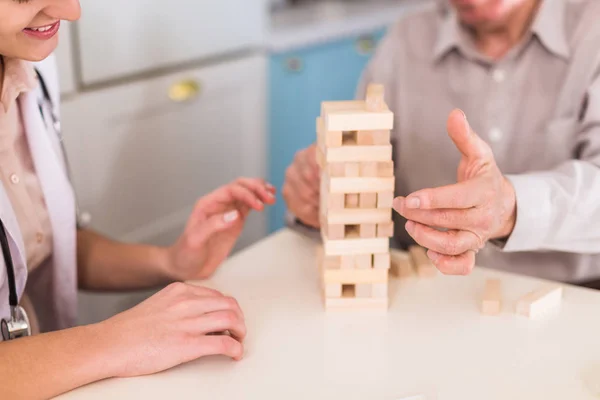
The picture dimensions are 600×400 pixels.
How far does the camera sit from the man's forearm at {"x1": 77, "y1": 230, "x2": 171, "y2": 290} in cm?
121

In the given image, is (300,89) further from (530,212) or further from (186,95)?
(530,212)

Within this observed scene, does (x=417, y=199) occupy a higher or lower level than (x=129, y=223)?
higher

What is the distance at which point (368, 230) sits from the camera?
939 mm

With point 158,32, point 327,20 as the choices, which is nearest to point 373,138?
point 158,32

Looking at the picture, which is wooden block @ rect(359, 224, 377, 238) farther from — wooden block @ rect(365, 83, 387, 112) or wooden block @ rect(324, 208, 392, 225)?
wooden block @ rect(365, 83, 387, 112)

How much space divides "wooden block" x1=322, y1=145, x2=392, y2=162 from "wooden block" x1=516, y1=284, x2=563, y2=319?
27 centimetres

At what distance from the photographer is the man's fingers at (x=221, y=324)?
859 millimetres

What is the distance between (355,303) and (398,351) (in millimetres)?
116

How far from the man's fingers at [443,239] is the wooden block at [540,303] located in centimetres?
13

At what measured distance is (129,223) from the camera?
183 centimetres

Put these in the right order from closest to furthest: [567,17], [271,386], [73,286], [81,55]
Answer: [271,386]
[73,286]
[567,17]
[81,55]

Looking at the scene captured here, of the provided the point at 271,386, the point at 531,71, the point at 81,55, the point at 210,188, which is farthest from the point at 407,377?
the point at 210,188

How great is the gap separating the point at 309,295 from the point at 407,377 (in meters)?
0.24

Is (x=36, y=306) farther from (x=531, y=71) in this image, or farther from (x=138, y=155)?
(x=531, y=71)
